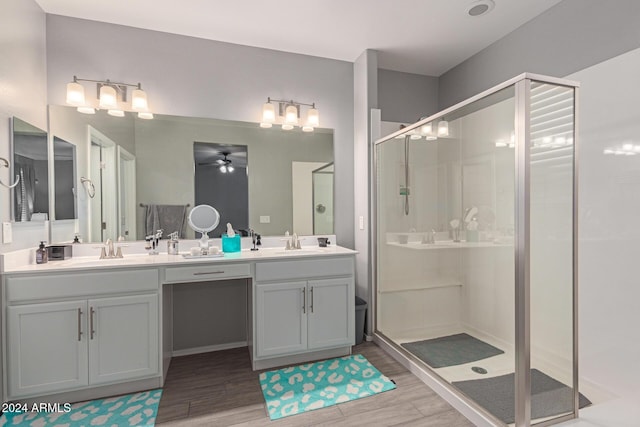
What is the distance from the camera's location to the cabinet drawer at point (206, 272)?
2.19 metres

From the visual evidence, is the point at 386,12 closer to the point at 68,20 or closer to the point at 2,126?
the point at 68,20

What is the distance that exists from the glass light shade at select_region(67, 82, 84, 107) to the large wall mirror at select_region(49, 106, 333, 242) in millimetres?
113

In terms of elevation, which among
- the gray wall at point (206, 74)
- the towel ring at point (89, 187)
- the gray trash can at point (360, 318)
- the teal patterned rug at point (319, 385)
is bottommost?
the teal patterned rug at point (319, 385)

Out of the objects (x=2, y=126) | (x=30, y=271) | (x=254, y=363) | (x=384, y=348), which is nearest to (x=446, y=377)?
(x=384, y=348)

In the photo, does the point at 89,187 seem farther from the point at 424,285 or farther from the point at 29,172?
the point at 424,285

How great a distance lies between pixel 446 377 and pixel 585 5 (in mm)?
2653

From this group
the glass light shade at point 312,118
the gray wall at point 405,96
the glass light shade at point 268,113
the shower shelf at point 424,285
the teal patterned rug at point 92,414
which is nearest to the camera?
the teal patterned rug at point 92,414

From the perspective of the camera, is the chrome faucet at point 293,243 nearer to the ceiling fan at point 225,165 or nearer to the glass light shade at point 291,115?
the ceiling fan at point 225,165

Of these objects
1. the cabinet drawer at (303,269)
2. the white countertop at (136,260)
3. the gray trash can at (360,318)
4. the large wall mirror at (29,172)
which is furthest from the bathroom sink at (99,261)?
the gray trash can at (360,318)

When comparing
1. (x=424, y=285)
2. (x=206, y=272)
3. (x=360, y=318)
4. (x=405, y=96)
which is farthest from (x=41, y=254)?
(x=405, y=96)

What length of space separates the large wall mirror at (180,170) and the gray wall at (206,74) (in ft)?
0.43

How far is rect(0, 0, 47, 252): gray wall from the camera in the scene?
1938 millimetres

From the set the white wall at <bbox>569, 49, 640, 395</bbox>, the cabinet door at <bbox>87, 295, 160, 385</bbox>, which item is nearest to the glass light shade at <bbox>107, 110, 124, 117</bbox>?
the cabinet door at <bbox>87, 295, 160, 385</bbox>

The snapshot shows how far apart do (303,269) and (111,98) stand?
77.4 inches
